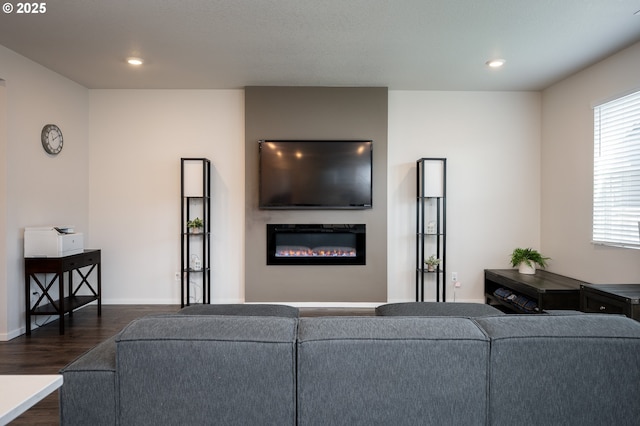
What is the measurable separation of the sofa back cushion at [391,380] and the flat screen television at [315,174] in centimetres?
323

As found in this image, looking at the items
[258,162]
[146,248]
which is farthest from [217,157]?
[146,248]

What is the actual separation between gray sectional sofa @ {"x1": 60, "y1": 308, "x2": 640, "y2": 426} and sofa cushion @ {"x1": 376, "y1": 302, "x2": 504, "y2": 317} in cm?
114

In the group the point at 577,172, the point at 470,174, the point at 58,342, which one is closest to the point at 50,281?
the point at 58,342

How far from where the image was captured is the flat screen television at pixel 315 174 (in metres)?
4.32

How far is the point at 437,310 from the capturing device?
2436 millimetres

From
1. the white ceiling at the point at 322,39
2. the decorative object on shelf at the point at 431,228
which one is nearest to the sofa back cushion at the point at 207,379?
the white ceiling at the point at 322,39

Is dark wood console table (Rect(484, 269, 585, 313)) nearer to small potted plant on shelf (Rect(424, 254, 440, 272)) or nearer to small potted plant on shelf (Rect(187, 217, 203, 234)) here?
small potted plant on shelf (Rect(424, 254, 440, 272))

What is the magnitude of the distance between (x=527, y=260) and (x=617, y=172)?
1305mm

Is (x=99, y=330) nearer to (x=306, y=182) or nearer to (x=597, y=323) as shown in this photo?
(x=306, y=182)

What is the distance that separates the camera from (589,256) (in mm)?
3727

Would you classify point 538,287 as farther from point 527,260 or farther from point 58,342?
point 58,342

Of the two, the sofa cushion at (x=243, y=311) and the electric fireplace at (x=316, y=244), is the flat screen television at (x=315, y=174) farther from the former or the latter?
the sofa cushion at (x=243, y=311)

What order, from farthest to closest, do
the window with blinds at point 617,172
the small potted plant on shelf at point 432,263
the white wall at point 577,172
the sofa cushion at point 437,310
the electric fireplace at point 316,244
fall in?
the electric fireplace at point 316,244 < the small potted plant on shelf at point 432,263 < the white wall at point 577,172 < the window with blinds at point 617,172 < the sofa cushion at point 437,310

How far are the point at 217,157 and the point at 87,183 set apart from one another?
166 centimetres
